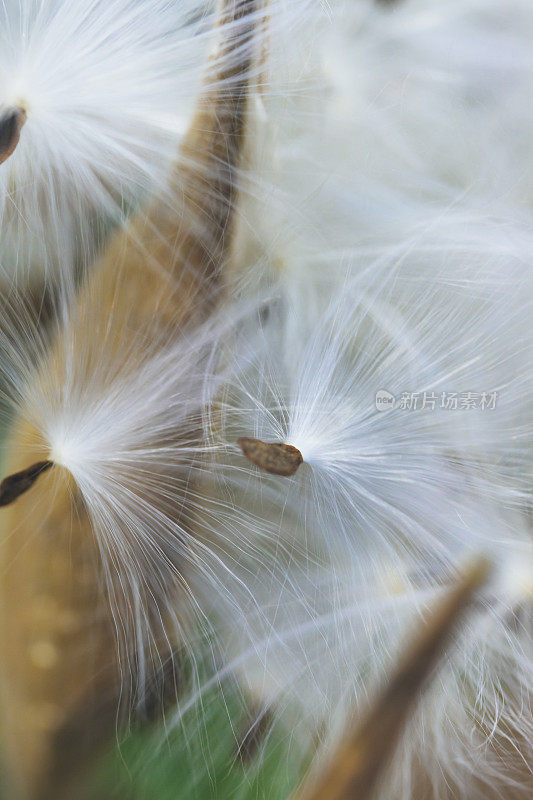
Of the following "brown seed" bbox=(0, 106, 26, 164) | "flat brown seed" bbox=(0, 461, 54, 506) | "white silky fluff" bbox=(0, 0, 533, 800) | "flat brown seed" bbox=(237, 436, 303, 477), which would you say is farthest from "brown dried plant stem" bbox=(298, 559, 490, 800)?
"brown seed" bbox=(0, 106, 26, 164)

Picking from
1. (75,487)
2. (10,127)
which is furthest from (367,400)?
(10,127)

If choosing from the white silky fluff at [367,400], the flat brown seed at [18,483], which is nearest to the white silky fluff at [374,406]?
the white silky fluff at [367,400]

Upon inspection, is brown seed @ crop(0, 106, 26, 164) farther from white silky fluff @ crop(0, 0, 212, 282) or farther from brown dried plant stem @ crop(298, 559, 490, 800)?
brown dried plant stem @ crop(298, 559, 490, 800)

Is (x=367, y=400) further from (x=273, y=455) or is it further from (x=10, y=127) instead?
(x=10, y=127)

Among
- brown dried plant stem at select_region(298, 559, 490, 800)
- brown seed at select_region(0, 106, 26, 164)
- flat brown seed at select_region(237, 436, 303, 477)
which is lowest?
brown dried plant stem at select_region(298, 559, 490, 800)

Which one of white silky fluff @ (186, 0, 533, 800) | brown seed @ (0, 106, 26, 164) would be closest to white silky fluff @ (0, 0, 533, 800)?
white silky fluff @ (186, 0, 533, 800)

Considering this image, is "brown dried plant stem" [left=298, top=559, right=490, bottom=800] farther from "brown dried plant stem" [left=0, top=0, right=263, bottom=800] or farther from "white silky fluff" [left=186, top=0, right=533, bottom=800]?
"brown dried plant stem" [left=0, top=0, right=263, bottom=800]

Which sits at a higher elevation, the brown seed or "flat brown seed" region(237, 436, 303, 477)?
the brown seed
